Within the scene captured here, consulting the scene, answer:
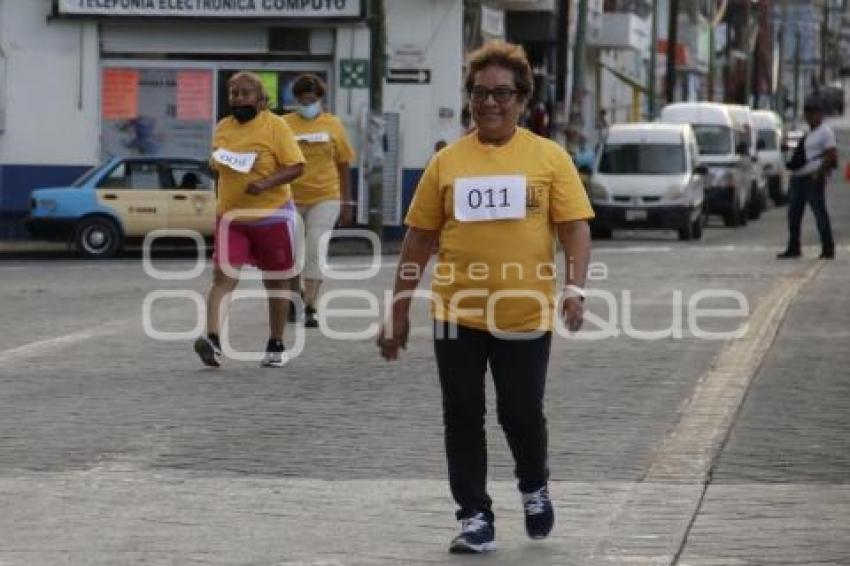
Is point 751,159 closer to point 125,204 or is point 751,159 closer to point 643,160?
point 643,160

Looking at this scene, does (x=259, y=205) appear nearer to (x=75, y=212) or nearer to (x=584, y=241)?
(x=584, y=241)

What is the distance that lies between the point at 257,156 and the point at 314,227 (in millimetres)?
2712

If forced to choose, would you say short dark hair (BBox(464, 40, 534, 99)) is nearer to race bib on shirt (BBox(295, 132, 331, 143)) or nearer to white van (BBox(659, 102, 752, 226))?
race bib on shirt (BBox(295, 132, 331, 143))

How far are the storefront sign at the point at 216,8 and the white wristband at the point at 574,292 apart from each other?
92.0 feet

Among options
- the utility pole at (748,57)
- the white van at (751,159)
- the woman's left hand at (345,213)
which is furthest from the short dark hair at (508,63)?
the utility pole at (748,57)

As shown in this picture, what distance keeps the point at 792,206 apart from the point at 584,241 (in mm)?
19630

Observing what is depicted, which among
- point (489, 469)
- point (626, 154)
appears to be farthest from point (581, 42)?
point (489, 469)

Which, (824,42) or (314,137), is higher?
(824,42)

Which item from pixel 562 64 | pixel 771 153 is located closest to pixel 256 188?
pixel 562 64

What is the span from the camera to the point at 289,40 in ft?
120

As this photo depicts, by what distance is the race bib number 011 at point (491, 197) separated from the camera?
7.98m

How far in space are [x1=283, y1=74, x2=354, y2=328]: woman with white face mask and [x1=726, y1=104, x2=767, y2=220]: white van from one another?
29530 mm

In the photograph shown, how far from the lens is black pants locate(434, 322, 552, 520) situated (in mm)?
8078

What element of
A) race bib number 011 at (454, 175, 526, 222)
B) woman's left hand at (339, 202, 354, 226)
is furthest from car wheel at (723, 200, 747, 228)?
race bib number 011 at (454, 175, 526, 222)
